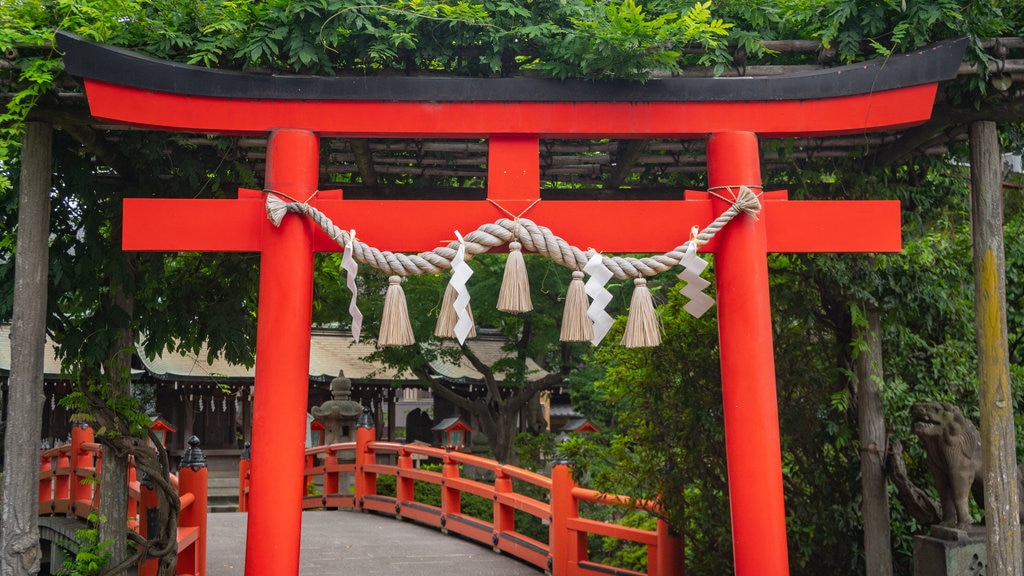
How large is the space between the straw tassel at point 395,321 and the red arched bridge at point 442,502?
3.53m

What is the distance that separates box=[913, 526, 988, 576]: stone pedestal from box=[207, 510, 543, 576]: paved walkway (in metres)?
3.91

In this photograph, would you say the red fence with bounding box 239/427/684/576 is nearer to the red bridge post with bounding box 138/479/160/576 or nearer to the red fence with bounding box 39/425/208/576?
the red fence with bounding box 39/425/208/576

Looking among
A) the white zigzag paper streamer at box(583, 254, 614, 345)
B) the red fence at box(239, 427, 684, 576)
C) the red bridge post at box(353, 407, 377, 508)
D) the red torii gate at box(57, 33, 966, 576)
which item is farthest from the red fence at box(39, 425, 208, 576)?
the white zigzag paper streamer at box(583, 254, 614, 345)

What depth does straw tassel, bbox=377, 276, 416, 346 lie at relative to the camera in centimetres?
522

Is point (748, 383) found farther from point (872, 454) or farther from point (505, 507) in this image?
point (505, 507)

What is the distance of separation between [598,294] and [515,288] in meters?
0.46

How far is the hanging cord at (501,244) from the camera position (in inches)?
209

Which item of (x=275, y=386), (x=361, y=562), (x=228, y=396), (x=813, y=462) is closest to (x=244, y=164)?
(x=275, y=386)

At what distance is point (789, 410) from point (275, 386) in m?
4.36

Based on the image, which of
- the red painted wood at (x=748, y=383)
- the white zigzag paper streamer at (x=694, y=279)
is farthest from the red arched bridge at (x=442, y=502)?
the white zigzag paper streamer at (x=694, y=279)

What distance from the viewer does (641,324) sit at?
5270 mm

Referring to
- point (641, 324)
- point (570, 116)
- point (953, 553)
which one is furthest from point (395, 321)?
point (953, 553)

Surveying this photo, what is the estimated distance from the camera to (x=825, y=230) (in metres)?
5.56

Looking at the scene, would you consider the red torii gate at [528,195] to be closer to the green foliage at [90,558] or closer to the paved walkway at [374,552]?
the green foliage at [90,558]
